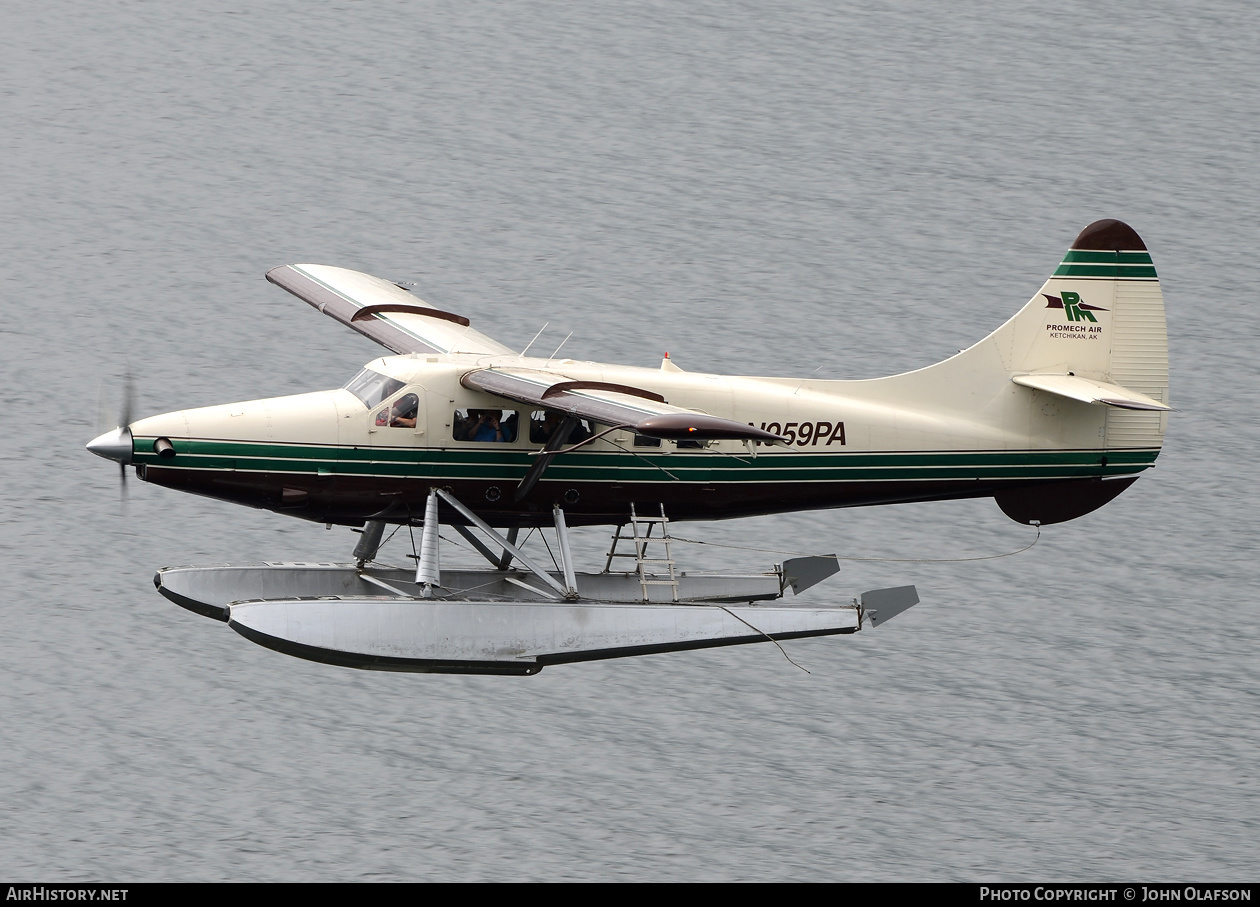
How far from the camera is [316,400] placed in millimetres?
21922

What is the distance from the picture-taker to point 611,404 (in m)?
20.5

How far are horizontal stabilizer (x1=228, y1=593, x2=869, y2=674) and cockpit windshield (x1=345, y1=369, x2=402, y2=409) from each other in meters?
2.28

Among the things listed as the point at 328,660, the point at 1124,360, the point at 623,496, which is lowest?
the point at 328,660

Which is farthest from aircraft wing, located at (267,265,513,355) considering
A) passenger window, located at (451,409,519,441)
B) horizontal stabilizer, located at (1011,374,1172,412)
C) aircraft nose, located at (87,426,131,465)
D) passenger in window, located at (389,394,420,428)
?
horizontal stabilizer, located at (1011,374,1172,412)

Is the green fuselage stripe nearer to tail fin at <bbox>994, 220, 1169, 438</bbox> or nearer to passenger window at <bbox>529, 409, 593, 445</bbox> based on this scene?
passenger window at <bbox>529, 409, 593, 445</bbox>

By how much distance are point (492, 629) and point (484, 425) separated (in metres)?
2.28

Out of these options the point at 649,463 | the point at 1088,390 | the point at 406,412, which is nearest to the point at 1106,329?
the point at 1088,390

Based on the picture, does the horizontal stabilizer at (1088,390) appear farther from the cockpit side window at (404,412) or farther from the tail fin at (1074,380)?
the cockpit side window at (404,412)

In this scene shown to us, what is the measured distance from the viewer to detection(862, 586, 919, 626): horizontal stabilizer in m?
22.3

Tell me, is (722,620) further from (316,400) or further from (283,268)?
(283,268)

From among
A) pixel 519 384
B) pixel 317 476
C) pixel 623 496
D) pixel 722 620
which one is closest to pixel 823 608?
pixel 722 620

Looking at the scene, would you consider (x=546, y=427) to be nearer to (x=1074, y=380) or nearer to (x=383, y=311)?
(x=383, y=311)

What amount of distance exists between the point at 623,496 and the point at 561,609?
5.47ft

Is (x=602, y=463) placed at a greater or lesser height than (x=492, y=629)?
greater
